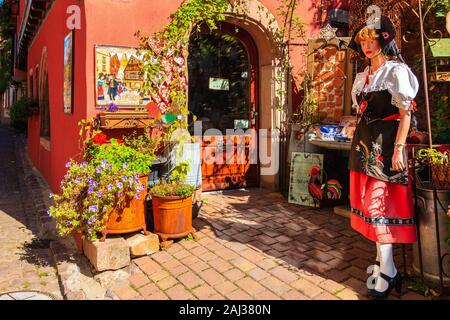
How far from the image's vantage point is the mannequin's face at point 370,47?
3.05 m

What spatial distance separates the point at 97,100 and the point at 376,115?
297 cm

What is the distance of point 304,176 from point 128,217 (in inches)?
99.8

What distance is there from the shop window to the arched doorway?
4.49m

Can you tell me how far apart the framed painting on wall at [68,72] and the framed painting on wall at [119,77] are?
913 millimetres

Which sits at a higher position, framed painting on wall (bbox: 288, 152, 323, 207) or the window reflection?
the window reflection

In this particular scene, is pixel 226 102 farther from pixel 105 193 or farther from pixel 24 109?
pixel 24 109

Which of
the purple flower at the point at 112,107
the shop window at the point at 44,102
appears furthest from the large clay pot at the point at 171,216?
Answer: the shop window at the point at 44,102

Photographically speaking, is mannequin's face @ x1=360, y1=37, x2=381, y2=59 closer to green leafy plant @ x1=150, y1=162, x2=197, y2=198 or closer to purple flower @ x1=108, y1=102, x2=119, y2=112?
green leafy plant @ x1=150, y1=162, x2=197, y2=198

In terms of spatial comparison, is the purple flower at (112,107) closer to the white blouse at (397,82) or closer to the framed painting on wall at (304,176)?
the framed painting on wall at (304,176)

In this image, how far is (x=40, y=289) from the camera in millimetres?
3809

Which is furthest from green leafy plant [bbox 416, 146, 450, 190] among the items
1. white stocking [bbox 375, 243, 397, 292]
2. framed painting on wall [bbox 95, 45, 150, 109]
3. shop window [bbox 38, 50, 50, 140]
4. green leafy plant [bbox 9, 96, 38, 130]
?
green leafy plant [bbox 9, 96, 38, 130]

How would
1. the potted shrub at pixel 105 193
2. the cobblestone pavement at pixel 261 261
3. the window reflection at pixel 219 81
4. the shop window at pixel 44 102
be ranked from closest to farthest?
the cobblestone pavement at pixel 261 261, the potted shrub at pixel 105 193, the window reflection at pixel 219 81, the shop window at pixel 44 102

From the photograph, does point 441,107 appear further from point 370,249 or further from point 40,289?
point 40,289

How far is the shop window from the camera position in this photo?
8.74 meters
